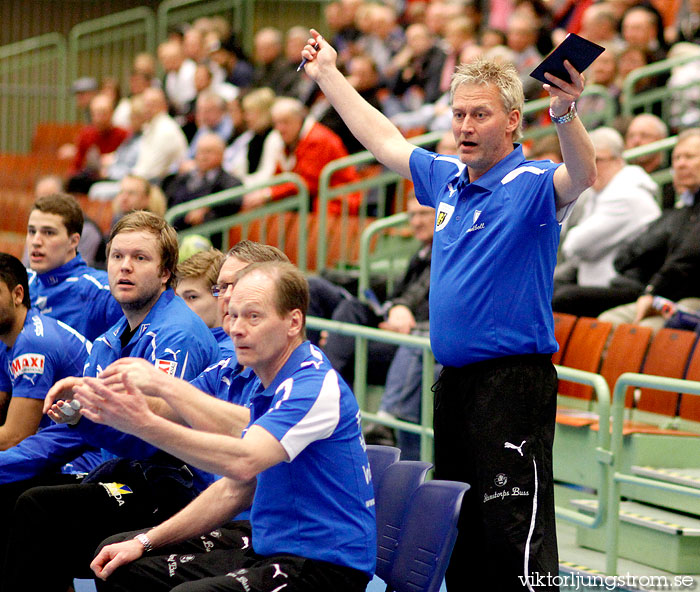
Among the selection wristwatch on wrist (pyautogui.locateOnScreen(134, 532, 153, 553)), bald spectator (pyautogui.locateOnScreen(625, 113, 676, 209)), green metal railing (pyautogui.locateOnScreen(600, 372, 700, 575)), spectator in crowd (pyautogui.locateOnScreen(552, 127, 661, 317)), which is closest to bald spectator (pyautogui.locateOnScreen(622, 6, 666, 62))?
bald spectator (pyautogui.locateOnScreen(625, 113, 676, 209))

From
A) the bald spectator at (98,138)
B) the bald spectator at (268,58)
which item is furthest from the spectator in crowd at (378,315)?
the bald spectator at (98,138)

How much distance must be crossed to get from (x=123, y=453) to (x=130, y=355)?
1.15ft

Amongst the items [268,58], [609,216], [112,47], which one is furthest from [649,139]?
[112,47]

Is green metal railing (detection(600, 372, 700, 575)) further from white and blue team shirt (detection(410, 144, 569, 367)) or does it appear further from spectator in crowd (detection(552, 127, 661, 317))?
spectator in crowd (detection(552, 127, 661, 317))

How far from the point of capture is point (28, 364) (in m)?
4.09

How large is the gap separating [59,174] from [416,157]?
999 centimetres

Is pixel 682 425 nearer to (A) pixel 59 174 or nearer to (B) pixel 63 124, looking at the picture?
(A) pixel 59 174

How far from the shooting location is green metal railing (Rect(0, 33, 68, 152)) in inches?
583

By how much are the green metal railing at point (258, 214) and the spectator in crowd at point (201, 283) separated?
3.83m

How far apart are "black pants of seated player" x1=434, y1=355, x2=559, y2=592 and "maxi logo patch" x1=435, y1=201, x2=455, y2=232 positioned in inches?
18.5

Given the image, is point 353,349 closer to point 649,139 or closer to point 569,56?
point 649,139

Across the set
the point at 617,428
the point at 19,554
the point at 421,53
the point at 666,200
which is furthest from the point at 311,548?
the point at 421,53

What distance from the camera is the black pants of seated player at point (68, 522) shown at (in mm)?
3590

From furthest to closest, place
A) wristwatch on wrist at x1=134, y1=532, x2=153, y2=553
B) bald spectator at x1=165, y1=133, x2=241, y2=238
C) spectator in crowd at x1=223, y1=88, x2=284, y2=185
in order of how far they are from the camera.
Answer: spectator in crowd at x1=223, y1=88, x2=284, y2=185 → bald spectator at x1=165, y1=133, x2=241, y2=238 → wristwatch on wrist at x1=134, y1=532, x2=153, y2=553
